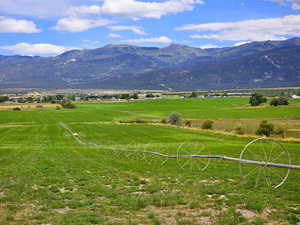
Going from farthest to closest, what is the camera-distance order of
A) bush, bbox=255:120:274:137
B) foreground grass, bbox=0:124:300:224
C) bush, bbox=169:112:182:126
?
1. bush, bbox=169:112:182:126
2. bush, bbox=255:120:274:137
3. foreground grass, bbox=0:124:300:224

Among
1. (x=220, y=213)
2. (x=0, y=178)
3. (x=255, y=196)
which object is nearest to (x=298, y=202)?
(x=255, y=196)

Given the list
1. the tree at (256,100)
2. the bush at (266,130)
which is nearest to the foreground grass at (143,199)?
the bush at (266,130)

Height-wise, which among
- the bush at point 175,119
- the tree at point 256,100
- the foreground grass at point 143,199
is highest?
the tree at point 256,100

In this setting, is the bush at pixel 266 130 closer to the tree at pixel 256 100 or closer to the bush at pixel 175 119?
the bush at pixel 175 119

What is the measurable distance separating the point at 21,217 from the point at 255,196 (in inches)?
279

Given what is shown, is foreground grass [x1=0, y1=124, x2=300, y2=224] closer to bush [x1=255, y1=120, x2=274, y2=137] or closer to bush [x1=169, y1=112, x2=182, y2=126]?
bush [x1=255, y1=120, x2=274, y2=137]

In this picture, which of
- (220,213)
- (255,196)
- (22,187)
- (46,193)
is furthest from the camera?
(22,187)

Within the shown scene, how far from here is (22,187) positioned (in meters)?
13.4

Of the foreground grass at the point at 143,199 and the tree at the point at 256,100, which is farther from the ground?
the tree at the point at 256,100

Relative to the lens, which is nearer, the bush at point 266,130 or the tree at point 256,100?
the bush at point 266,130

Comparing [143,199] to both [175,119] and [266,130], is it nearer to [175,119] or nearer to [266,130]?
[266,130]

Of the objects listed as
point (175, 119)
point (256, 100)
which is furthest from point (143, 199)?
point (256, 100)

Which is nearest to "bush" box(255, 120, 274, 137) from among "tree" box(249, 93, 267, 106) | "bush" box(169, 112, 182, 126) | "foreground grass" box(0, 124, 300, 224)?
"bush" box(169, 112, 182, 126)

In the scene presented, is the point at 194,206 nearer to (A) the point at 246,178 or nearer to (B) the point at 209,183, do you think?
(B) the point at 209,183
